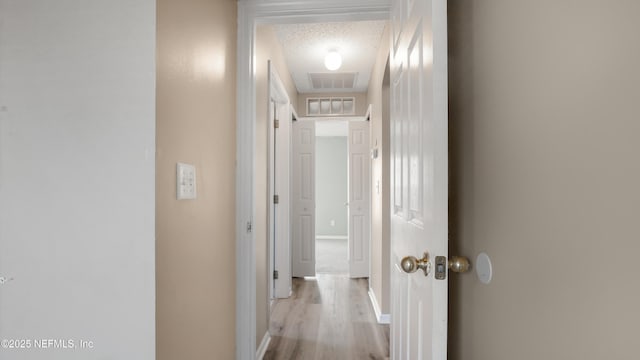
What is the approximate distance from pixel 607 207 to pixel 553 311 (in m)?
0.23

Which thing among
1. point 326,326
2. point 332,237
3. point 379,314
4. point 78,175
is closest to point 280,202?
point 326,326

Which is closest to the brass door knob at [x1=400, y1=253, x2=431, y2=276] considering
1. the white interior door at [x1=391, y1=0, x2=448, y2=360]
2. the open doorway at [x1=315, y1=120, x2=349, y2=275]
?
the white interior door at [x1=391, y1=0, x2=448, y2=360]

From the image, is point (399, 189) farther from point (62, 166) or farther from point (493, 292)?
point (62, 166)

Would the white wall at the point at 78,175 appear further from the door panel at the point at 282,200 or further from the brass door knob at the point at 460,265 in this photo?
the door panel at the point at 282,200

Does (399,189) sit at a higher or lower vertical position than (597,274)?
higher

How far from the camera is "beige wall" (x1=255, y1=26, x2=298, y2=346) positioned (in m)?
2.38

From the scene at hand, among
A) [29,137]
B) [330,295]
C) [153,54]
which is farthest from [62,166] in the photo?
[330,295]

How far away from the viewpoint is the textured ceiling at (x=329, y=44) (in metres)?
2.83

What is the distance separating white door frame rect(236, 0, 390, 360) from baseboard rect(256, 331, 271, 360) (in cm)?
46

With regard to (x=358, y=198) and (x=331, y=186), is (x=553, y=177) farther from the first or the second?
(x=331, y=186)

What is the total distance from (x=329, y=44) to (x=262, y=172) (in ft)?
4.75

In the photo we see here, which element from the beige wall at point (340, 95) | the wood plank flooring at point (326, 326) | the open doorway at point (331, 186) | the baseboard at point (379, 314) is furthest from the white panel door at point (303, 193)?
the open doorway at point (331, 186)

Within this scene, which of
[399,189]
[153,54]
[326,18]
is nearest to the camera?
[153,54]

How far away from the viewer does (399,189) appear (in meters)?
1.40
